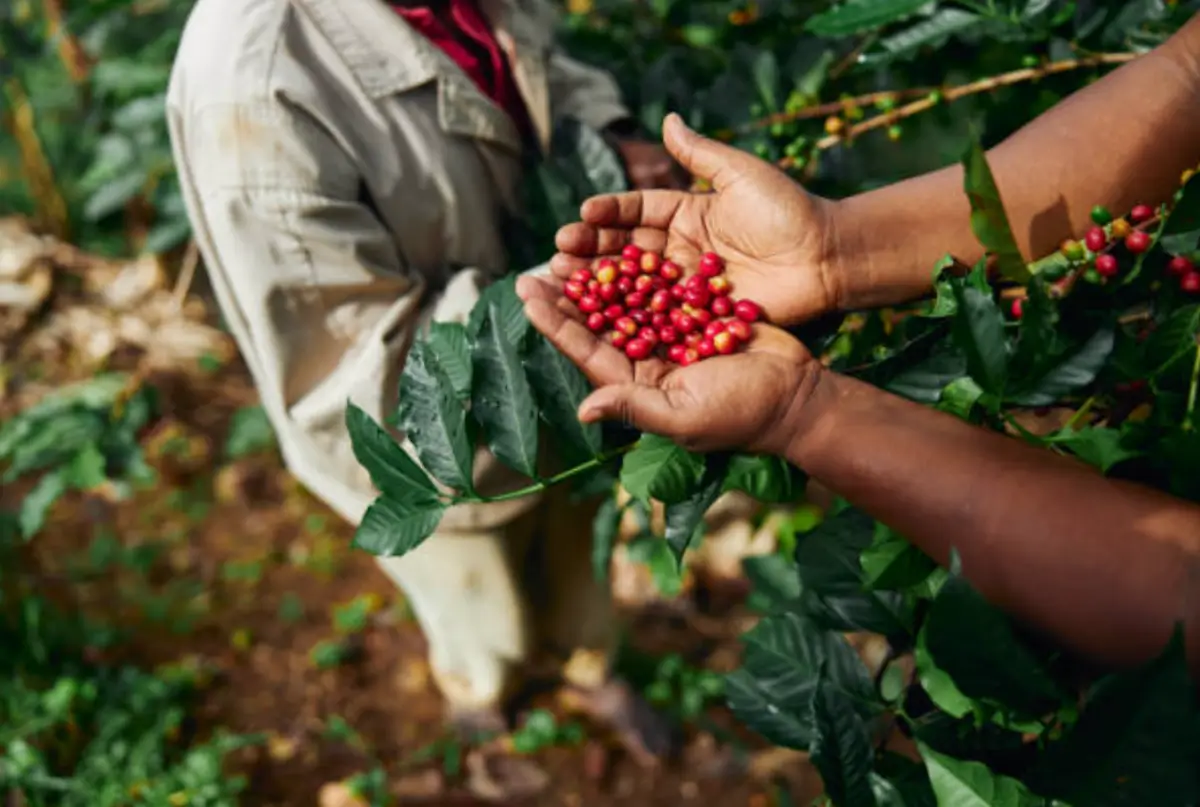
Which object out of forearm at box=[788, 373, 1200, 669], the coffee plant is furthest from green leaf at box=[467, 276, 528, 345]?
forearm at box=[788, 373, 1200, 669]

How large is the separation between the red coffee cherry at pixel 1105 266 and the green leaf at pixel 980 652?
17.3 inches

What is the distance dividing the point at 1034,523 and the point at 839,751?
0.27 metres

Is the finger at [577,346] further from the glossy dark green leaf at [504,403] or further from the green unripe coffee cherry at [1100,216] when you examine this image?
the green unripe coffee cherry at [1100,216]

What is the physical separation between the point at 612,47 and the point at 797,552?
1320mm

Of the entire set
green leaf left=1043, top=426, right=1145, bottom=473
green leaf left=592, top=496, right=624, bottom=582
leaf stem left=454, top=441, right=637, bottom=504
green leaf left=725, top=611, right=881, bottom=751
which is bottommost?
green leaf left=592, top=496, right=624, bottom=582

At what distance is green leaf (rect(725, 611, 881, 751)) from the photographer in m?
1.01

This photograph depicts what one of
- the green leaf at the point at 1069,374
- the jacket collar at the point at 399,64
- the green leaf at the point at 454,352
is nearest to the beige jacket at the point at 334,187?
the jacket collar at the point at 399,64

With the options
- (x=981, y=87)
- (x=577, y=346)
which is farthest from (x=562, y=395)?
(x=981, y=87)

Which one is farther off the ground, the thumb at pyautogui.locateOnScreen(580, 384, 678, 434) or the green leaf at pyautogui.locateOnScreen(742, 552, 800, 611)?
the thumb at pyautogui.locateOnScreen(580, 384, 678, 434)

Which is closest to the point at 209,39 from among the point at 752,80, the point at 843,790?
the point at 752,80

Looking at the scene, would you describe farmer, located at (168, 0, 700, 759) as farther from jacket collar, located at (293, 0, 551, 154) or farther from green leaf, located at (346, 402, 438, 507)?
green leaf, located at (346, 402, 438, 507)

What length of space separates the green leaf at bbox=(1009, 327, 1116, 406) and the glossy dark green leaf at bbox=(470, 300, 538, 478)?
47 cm

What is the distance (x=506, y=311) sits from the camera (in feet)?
3.69

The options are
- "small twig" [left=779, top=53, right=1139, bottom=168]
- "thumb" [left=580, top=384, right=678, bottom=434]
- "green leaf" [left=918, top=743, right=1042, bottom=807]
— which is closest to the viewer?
"green leaf" [left=918, top=743, right=1042, bottom=807]
